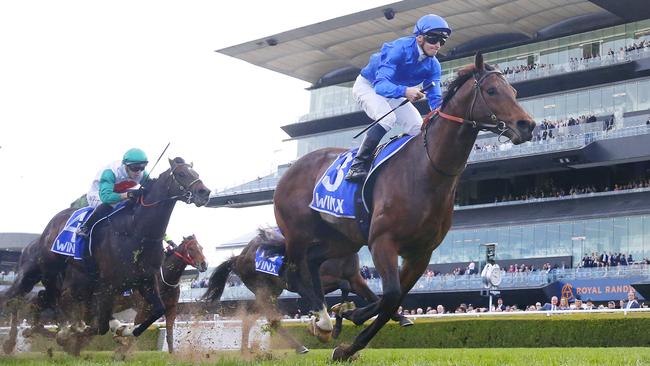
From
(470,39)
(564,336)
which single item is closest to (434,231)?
(564,336)

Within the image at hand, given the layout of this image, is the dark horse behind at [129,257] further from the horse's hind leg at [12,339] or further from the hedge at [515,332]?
the hedge at [515,332]

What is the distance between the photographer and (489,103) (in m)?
6.34

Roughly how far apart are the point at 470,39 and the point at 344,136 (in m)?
7.54

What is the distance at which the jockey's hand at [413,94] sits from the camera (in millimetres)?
6754

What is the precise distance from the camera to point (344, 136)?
4459 centimetres

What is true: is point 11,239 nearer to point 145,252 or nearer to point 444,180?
point 145,252

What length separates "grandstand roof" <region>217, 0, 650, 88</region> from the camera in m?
38.6

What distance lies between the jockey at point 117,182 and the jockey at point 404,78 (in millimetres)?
3200

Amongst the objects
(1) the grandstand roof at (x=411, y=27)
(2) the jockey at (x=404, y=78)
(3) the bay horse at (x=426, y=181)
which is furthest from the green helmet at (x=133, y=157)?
(1) the grandstand roof at (x=411, y=27)

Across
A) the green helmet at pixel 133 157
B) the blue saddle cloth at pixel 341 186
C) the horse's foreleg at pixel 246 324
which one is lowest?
the horse's foreleg at pixel 246 324

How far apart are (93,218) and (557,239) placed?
85.3ft

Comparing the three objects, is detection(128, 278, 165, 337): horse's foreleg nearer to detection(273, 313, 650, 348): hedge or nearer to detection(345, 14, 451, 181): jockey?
detection(345, 14, 451, 181): jockey

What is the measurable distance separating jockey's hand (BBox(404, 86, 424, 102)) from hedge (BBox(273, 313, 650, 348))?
8663 millimetres

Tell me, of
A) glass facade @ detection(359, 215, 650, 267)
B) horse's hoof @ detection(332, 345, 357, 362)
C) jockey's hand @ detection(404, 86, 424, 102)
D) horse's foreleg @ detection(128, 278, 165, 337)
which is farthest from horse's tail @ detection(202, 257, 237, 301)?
glass facade @ detection(359, 215, 650, 267)
